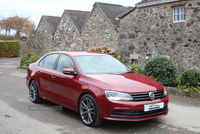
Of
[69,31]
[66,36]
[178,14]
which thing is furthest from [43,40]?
[178,14]

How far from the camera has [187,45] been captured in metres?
11.8

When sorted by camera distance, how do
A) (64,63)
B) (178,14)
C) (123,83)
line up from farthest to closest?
1. (178,14)
2. (64,63)
3. (123,83)

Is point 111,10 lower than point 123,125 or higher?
higher

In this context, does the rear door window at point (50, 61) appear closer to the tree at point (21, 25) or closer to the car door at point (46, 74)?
the car door at point (46, 74)

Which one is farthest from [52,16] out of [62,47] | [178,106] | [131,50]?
[178,106]

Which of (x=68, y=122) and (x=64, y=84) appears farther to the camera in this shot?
(x=64, y=84)

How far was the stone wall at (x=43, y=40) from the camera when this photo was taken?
69.7 feet

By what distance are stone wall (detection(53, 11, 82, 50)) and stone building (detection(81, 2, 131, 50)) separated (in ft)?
2.63

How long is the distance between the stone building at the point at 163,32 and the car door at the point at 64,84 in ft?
24.1

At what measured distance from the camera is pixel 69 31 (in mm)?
18938

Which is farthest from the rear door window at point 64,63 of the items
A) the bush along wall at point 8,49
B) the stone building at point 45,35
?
the bush along wall at point 8,49

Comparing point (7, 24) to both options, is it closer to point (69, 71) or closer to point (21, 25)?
point (21, 25)

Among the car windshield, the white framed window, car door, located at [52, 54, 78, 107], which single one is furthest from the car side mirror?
the white framed window

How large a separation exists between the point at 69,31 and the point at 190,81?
12.1m
